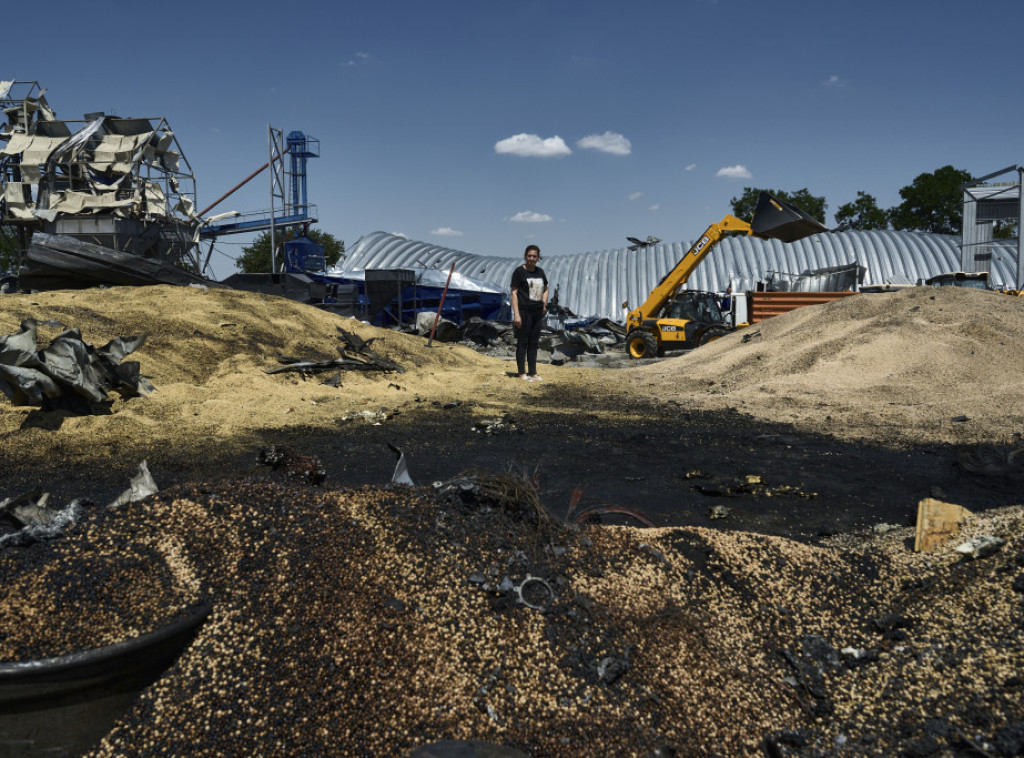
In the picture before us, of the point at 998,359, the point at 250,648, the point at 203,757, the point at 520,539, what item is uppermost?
the point at 998,359

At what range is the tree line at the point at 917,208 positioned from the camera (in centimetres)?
4444

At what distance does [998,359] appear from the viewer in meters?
8.23

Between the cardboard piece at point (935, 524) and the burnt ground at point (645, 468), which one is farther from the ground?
the cardboard piece at point (935, 524)

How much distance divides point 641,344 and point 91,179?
50.5ft

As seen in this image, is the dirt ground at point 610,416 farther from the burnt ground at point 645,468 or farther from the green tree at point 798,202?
the green tree at point 798,202

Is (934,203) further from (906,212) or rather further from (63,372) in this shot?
(63,372)

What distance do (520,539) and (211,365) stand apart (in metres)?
6.66

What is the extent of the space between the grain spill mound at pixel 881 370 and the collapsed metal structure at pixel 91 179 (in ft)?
45.3

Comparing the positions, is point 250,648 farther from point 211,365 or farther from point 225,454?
point 211,365

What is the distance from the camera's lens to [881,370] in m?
8.76

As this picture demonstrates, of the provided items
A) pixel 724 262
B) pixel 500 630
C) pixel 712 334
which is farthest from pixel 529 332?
pixel 724 262

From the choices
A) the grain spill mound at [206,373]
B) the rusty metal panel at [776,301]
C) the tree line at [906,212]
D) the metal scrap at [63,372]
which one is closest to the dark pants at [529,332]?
the grain spill mound at [206,373]

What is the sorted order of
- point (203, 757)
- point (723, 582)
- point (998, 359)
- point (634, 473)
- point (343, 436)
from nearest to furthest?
1. point (203, 757)
2. point (723, 582)
3. point (634, 473)
4. point (343, 436)
5. point (998, 359)

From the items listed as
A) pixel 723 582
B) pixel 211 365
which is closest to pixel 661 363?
pixel 211 365
